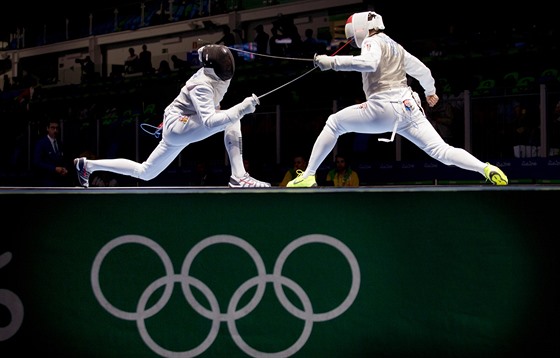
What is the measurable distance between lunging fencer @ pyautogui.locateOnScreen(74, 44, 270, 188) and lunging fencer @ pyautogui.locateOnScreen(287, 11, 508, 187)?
1.81 feet

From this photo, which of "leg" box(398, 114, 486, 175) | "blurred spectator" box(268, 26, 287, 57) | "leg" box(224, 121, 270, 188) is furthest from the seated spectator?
"blurred spectator" box(268, 26, 287, 57)

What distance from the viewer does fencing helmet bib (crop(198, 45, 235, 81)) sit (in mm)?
4469

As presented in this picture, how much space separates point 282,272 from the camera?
2355mm

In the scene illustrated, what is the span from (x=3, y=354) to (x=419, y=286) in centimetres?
156

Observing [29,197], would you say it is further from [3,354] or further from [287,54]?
[287,54]

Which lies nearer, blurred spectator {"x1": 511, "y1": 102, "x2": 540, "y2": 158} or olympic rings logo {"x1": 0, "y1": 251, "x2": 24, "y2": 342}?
olympic rings logo {"x1": 0, "y1": 251, "x2": 24, "y2": 342}

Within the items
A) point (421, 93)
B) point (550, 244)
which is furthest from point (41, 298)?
point (421, 93)

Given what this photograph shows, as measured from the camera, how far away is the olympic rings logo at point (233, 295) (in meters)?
2.33

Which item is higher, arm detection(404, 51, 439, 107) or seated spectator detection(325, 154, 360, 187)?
arm detection(404, 51, 439, 107)

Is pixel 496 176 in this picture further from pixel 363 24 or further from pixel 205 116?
pixel 205 116

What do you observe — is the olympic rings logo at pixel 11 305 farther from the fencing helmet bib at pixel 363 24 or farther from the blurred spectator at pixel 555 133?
the blurred spectator at pixel 555 133

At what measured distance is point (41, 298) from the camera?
2434 millimetres

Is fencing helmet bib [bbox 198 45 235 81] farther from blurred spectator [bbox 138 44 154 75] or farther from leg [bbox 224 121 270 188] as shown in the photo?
blurred spectator [bbox 138 44 154 75]

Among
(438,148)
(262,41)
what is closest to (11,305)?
(438,148)
